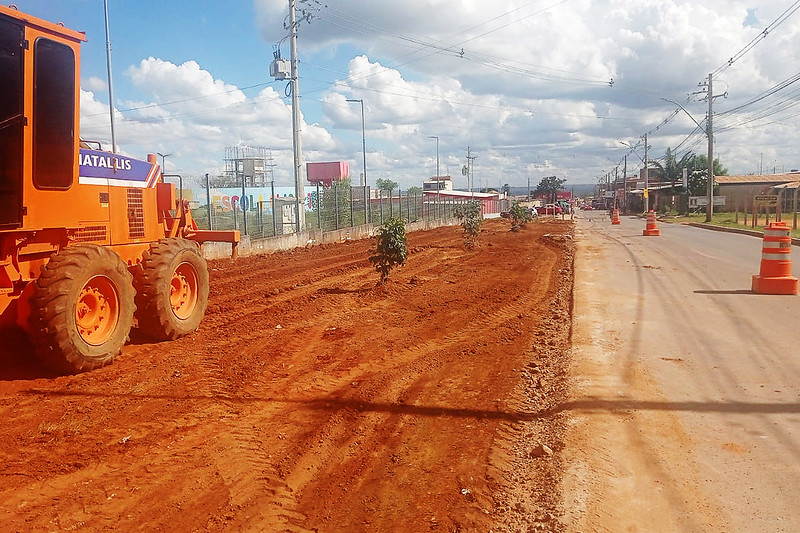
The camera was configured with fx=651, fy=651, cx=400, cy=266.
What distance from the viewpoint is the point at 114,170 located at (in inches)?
317

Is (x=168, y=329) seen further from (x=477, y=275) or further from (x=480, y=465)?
(x=477, y=275)

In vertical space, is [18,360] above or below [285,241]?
below

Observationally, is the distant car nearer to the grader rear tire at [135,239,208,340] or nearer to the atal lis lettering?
the grader rear tire at [135,239,208,340]

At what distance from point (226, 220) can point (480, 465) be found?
62.4 ft

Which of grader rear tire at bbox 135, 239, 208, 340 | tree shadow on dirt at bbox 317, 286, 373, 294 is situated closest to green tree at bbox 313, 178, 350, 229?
tree shadow on dirt at bbox 317, 286, 373, 294

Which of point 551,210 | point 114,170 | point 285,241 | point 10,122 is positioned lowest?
point 285,241

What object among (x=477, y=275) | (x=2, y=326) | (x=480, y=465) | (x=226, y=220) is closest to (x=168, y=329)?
(x=2, y=326)

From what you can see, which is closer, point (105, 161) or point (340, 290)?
point (105, 161)

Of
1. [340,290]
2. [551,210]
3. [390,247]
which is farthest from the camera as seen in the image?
[551,210]

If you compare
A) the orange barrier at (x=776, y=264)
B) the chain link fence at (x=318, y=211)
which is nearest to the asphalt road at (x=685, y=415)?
the orange barrier at (x=776, y=264)

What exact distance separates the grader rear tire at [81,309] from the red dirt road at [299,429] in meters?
0.29

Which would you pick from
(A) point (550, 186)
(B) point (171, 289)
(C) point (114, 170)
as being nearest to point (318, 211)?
(B) point (171, 289)

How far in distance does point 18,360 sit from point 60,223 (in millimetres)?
1681

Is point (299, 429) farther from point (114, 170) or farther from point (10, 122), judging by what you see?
point (114, 170)
